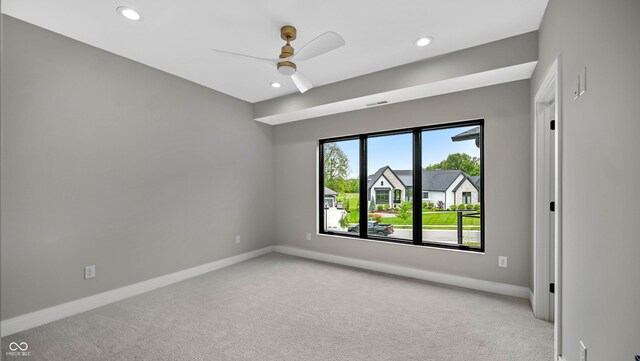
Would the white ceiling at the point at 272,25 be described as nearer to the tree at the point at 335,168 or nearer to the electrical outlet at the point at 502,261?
the tree at the point at 335,168

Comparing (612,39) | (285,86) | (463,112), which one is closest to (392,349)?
(612,39)

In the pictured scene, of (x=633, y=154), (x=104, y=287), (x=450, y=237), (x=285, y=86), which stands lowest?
(x=104, y=287)

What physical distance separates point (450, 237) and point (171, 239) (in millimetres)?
3505

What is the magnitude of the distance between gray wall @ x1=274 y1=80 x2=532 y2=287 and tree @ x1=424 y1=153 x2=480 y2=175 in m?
0.19

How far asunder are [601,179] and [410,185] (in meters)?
2.60

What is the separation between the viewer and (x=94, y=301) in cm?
294

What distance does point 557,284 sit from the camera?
1991 millimetres

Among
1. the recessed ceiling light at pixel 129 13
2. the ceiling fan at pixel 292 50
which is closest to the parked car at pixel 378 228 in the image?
the ceiling fan at pixel 292 50

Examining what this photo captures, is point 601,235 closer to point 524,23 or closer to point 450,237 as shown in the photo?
point 524,23

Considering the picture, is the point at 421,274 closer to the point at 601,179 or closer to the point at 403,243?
the point at 403,243

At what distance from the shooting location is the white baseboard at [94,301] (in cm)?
248

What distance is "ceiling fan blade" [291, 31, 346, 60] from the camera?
2.24 meters

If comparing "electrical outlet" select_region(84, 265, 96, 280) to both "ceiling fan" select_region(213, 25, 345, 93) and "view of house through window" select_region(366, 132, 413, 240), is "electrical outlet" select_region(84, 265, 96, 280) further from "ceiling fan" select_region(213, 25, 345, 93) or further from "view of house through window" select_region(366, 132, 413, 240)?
"view of house through window" select_region(366, 132, 413, 240)

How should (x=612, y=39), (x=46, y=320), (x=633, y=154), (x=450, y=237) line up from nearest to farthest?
(x=633, y=154) → (x=612, y=39) → (x=46, y=320) → (x=450, y=237)
